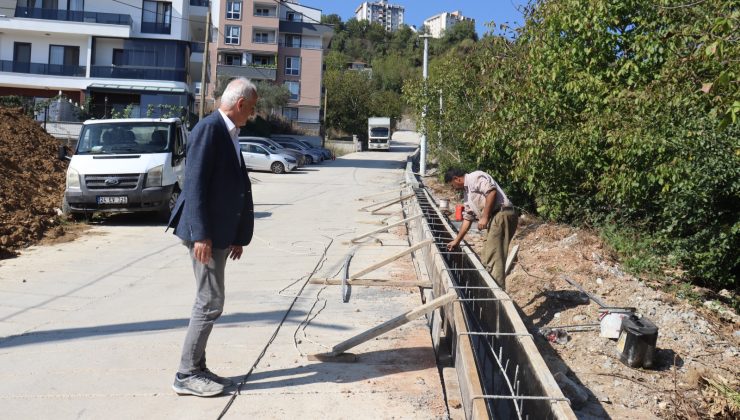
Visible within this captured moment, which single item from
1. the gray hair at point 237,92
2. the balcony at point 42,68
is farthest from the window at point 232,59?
the gray hair at point 237,92

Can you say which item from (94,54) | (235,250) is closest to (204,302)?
(235,250)

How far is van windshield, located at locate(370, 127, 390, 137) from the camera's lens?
69.6 metres

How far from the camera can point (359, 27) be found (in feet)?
556

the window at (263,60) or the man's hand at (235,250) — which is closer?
the man's hand at (235,250)

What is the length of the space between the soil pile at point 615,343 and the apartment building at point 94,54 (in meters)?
39.9

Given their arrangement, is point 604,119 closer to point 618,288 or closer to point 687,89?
point 687,89

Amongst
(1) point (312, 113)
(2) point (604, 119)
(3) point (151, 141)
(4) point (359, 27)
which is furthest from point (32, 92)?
(4) point (359, 27)

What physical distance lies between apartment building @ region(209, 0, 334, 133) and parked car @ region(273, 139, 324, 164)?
19.4 metres

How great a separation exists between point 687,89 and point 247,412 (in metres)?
8.16

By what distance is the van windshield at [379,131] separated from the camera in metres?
69.6

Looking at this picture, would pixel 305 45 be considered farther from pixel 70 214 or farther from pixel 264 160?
pixel 70 214

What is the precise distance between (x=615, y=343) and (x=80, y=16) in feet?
159

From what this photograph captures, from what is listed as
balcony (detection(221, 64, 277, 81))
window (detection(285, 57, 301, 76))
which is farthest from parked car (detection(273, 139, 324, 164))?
window (detection(285, 57, 301, 76))

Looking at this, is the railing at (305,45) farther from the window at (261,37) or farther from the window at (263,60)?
the window at (261,37)
